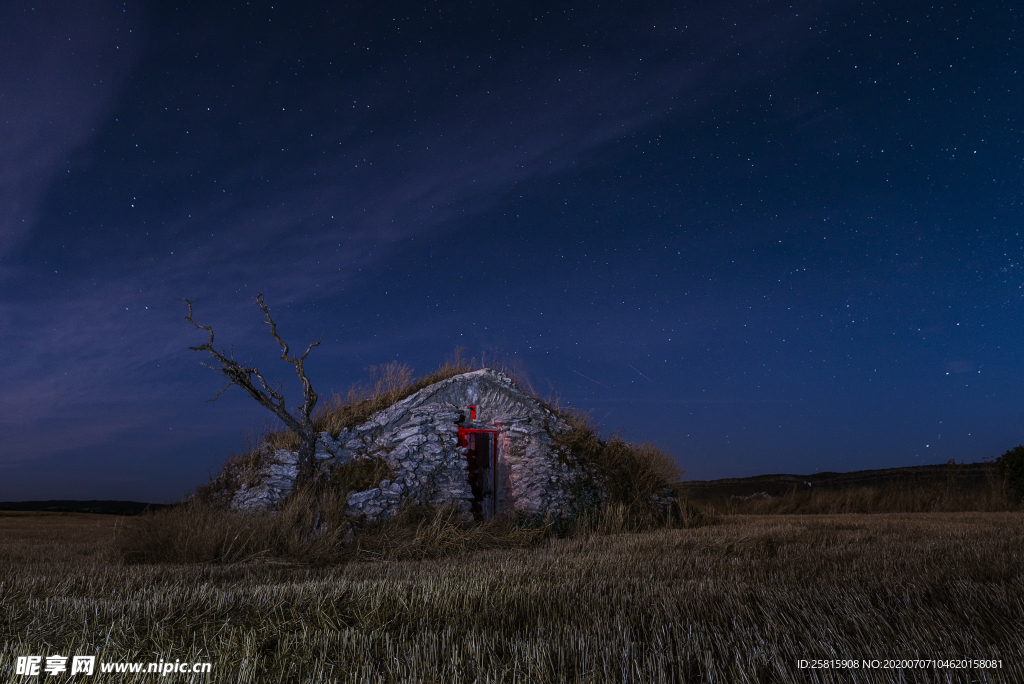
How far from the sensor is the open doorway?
1129 centimetres

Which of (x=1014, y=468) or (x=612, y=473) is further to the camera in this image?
(x=1014, y=468)

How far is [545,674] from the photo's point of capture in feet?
8.34

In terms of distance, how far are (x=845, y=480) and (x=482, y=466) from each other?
95.3 ft

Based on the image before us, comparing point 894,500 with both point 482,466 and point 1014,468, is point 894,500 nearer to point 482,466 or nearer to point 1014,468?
point 1014,468

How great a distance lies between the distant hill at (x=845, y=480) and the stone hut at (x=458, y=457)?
580 centimetres

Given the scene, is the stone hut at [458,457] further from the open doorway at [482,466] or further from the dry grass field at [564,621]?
the dry grass field at [564,621]

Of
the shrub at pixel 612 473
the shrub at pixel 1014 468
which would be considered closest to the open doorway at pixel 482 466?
the shrub at pixel 612 473

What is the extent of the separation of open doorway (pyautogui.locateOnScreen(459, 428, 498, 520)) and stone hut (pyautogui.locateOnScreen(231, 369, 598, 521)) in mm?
20

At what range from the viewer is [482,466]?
11.7 metres

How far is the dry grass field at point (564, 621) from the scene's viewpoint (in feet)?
8.71

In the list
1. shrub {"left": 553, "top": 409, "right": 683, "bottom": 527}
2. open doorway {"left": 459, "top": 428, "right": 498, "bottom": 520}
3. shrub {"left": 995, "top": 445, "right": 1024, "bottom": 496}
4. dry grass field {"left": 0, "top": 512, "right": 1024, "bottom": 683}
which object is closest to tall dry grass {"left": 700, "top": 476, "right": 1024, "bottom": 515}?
shrub {"left": 995, "top": 445, "right": 1024, "bottom": 496}

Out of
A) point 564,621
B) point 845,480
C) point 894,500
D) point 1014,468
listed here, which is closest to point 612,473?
point 564,621

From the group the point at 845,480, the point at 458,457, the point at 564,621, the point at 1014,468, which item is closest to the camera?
the point at 564,621

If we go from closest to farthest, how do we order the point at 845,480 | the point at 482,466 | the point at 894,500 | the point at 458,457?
1. the point at 458,457
2. the point at 482,466
3. the point at 894,500
4. the point at 845,480
